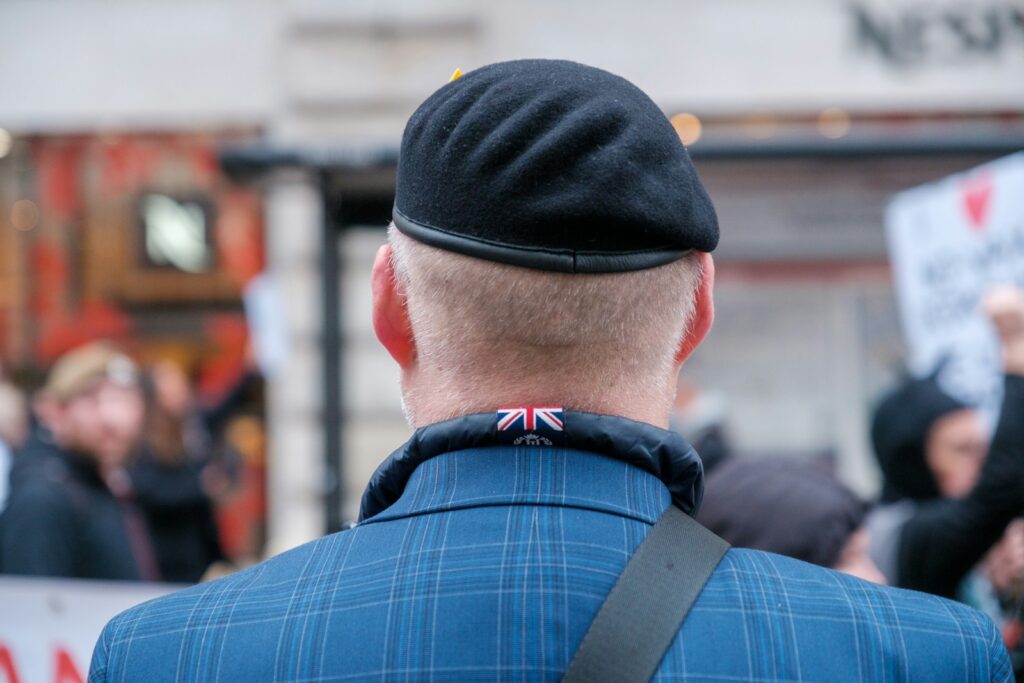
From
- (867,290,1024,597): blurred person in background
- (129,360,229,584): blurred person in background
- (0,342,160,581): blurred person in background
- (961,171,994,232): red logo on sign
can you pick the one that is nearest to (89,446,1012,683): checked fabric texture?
(867,290,1024,597): blurred person in background

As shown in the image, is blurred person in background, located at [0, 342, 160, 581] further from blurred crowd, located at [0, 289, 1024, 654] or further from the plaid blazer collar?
the plaid blazer collar

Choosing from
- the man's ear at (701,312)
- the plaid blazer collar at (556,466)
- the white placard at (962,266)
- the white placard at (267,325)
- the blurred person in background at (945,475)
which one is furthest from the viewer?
the white placard at (267,325)

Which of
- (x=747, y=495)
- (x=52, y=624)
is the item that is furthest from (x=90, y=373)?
(x=747, y=495)

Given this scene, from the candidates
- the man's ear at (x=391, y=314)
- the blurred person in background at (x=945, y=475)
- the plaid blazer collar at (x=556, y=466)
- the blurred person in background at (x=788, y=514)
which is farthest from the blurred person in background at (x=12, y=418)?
the plaid blazer collar at (x=556, y=466)

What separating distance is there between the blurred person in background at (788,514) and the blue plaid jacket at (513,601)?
116cm

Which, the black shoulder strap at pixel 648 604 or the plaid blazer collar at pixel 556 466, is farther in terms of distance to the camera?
the plaid blazer collar at pixel 556 466

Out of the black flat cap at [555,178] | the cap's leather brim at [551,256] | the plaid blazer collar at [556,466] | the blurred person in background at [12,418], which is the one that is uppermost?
the black flat cap at [555,178]

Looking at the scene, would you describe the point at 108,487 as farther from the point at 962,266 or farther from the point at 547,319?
the point at 547,319

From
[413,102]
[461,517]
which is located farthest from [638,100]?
[413,102]

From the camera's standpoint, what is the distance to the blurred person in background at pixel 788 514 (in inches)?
89.7

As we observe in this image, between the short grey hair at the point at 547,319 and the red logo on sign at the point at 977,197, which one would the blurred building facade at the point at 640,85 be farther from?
the short grey hair at the point at 547,319

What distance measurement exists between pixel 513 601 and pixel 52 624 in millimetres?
2167

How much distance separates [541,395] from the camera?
3.71ft

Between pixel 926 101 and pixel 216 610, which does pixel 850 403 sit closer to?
pixel 926 101
